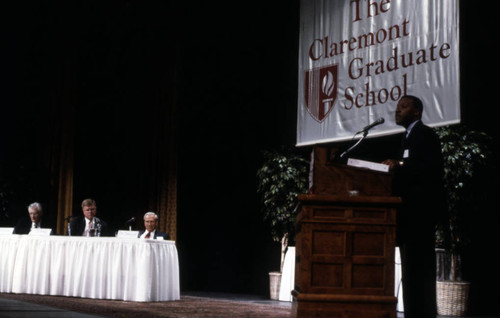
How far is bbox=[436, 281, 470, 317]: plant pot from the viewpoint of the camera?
6.41m

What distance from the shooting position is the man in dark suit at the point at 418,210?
10.7 feet

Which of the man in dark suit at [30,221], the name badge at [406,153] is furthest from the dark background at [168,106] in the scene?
the name badge at [406,153]

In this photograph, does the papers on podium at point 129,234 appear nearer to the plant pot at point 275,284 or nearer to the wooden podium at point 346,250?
the plant pot at point 275,284

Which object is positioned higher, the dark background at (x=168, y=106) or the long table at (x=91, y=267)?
the dark background at (x=168, y=106)

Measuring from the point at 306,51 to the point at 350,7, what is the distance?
654 millimetres

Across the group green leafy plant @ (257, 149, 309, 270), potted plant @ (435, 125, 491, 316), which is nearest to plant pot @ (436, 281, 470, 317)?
potted plant @ (435, 125, 491, 316)

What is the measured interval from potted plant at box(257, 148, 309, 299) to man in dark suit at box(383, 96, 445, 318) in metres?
4.32

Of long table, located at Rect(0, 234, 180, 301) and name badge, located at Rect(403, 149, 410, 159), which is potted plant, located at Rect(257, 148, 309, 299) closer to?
long table, located at Rect(0, 234, 180, 301)

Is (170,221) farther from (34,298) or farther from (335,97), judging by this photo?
(335,97)

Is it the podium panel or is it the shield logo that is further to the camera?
the shield logo

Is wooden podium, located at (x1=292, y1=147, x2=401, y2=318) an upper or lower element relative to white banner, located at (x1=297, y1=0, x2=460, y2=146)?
lower

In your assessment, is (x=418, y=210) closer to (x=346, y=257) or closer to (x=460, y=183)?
(x=346, y=257)

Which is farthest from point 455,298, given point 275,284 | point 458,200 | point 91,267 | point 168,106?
point 168,106

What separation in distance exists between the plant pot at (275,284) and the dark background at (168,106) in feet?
2.49
